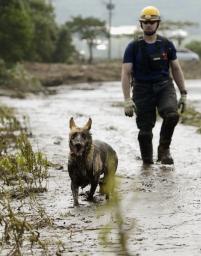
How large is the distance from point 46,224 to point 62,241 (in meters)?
0.67

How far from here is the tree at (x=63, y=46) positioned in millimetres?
75625

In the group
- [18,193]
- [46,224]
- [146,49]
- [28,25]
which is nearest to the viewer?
[46,224]

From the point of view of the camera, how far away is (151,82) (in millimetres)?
10883

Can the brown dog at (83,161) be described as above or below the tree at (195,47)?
above

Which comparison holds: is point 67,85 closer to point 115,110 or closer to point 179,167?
point 115,110

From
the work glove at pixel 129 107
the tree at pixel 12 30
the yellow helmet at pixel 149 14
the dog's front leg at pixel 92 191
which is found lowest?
the tree at pixel 12 30

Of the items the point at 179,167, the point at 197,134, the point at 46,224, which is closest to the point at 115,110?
the point at 197,134

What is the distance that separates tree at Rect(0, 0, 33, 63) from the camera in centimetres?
5472

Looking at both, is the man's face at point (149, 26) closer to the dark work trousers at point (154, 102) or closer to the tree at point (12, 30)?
the dark work trousers at point (154, 102)

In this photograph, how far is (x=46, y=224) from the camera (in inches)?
273

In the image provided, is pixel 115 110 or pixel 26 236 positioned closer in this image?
pixel 26 236

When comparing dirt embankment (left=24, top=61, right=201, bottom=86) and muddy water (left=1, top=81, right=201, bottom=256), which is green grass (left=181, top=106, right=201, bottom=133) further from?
dirt embankment (left=24, top=61, right=201, bottom=86)

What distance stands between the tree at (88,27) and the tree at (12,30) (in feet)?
Result: 138

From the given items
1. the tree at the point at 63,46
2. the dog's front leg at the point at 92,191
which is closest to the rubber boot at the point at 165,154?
the dog's front leg at the point at 92,191
